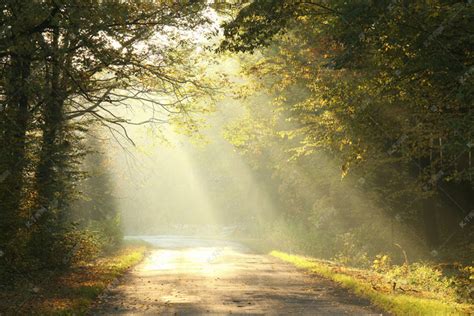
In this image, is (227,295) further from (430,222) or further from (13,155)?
(430,222)

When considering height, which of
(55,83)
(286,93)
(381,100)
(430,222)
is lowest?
(430,222)

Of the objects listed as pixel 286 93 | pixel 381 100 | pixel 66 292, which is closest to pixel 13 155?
pixel 66 292

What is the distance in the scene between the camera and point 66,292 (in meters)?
12.6

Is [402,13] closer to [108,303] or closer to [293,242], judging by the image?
[108,303]

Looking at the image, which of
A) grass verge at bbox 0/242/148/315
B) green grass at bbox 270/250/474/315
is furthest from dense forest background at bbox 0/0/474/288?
green grass at bbox 270/250/474/315

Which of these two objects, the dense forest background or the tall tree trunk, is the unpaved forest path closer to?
the dense forest background

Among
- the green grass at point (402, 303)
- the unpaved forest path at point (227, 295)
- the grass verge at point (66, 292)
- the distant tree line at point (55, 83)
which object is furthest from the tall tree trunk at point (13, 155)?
the green grass at point (402, 303)

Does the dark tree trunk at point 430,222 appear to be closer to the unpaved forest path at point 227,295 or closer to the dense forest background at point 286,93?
the dense forest background at point 286,93

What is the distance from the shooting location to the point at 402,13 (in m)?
11.0

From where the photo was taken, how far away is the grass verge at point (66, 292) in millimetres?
10273

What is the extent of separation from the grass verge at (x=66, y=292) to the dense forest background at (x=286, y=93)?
0.90m

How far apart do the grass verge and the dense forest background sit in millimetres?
897

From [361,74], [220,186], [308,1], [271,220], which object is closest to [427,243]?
[361,74]

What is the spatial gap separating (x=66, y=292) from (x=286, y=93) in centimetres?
1628
